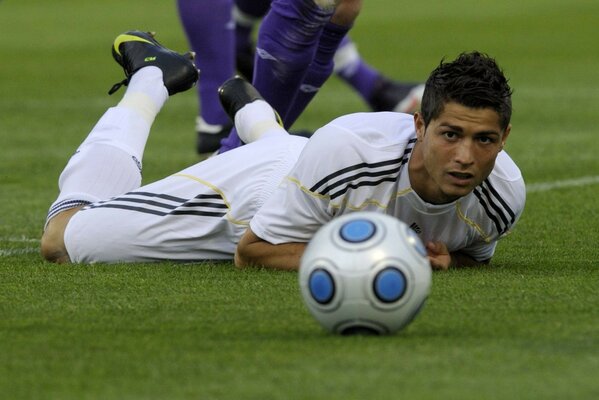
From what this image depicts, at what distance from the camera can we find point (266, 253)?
15.4 feet

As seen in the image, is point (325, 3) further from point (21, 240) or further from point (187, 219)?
point (21, 240)

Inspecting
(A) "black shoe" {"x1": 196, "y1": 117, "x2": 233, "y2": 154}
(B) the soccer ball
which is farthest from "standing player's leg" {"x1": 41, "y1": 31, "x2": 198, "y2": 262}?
(B) the soccer ball

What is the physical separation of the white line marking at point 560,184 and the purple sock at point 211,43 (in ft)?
5.71

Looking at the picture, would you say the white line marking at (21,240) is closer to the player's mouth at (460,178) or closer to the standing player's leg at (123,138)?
the standing player's leg at (123,138)

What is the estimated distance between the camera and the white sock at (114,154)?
5.53 m

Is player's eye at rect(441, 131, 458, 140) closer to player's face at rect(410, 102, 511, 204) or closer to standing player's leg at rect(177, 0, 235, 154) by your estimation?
player's face at rect(410, 102, 511, 204)

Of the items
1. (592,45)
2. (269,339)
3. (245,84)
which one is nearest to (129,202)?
(245,84)

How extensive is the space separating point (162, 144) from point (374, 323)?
5.94 m

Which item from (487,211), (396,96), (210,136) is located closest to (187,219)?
(487,211)

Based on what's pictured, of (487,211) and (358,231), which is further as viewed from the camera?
(487,211)

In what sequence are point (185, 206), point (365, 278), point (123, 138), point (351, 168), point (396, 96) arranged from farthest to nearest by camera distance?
point (396, 96) → point (123, 138) → point (185, 206) → point (351, 168) → point (365, 278)

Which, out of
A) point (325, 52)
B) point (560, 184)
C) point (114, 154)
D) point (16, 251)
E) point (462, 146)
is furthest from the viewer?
point (560, 184)

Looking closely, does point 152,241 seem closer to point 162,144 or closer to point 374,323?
point 374,323

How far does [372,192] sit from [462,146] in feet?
1.31
